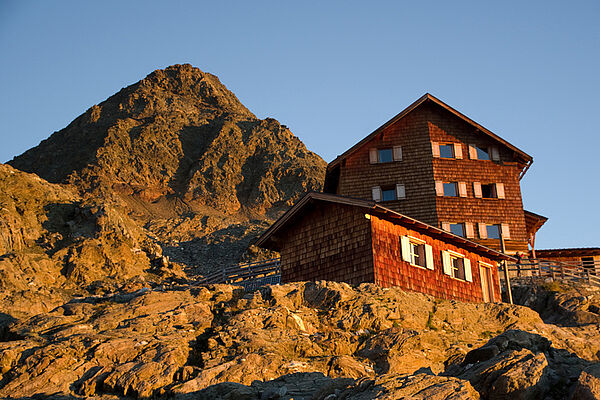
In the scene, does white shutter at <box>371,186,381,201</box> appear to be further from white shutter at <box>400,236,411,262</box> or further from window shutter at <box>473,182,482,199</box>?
white shutter at <box>400,236,411,262</box>

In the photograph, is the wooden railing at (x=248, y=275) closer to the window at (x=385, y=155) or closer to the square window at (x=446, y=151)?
the window at (x=385, y=155)

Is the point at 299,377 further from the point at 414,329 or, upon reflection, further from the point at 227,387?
the point at 414,329

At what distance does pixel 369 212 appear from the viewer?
23.3 m

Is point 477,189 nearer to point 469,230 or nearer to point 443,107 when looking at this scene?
point 469,230

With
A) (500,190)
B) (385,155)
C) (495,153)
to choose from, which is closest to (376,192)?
(385,155)

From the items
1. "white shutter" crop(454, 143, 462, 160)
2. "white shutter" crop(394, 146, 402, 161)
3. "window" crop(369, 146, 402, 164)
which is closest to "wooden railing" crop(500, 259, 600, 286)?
"white shutter" crop(454, 143, 462, 160)

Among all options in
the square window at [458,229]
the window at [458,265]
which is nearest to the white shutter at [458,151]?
the square window at [458,229]

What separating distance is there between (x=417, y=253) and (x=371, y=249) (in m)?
3.43

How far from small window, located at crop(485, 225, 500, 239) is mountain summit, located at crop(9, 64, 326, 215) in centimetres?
5334

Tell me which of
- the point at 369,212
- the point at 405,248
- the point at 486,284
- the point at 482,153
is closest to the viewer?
the point at 369,212

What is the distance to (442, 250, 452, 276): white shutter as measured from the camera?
26.1 meters

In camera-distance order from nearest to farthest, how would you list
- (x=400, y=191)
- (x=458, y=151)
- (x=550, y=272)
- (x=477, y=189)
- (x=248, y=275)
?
(x=248, y=275) < (x=550, y=272) < (x=400, y=191) < (x=477, y=189) < (x=458, y=151)

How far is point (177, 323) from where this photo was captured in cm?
1692

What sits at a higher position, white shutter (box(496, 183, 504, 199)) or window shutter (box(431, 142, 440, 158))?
window shutter (box(431, 142, 440, 158))
